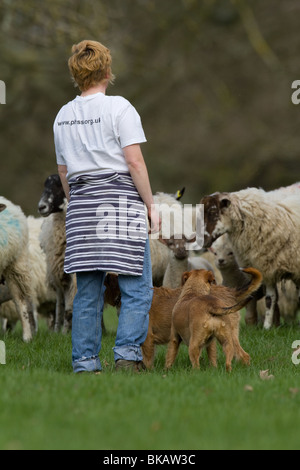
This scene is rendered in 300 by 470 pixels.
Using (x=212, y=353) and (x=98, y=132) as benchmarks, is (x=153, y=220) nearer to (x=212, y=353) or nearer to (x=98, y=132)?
(x=98, y=132)

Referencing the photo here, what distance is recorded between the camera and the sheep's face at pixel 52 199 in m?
9.58

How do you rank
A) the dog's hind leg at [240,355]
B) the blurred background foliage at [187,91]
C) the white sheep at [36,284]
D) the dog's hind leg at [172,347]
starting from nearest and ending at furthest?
1. the dog's hind leg at [172,347]
2. the dog's hind leg at [240,355]
3. the white sheep at [36,284]
4. the blurred background foliage at [187,91]

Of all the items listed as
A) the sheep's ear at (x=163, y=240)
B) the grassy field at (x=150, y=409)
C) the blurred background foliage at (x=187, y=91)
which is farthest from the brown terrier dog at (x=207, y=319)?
the blurred background foliage at (x=187, y=91)

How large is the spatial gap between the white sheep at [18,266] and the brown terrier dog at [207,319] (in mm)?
2829

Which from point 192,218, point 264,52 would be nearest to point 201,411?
point 192,218

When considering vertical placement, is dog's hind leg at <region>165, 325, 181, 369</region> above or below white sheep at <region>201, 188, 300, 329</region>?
below

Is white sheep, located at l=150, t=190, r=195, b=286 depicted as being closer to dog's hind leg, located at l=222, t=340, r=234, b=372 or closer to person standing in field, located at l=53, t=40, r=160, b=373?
dog's hind leg, located at l=222, t=340, r=234, b=372

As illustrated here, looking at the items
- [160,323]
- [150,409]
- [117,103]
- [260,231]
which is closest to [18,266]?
[160,323]

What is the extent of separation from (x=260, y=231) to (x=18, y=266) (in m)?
2.91

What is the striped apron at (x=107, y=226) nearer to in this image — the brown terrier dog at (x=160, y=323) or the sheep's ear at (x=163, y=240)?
the brown terrier dog at (x=160, y=323)

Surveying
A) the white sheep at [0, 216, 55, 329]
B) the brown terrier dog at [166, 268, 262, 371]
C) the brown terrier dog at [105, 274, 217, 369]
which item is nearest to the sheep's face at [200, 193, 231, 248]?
the brown terrier dog at [105, 274, 217, 369]

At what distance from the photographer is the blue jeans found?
18.8ft

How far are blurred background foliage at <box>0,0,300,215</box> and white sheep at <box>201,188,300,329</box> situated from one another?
484 inches

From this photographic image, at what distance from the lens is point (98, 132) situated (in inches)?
220
